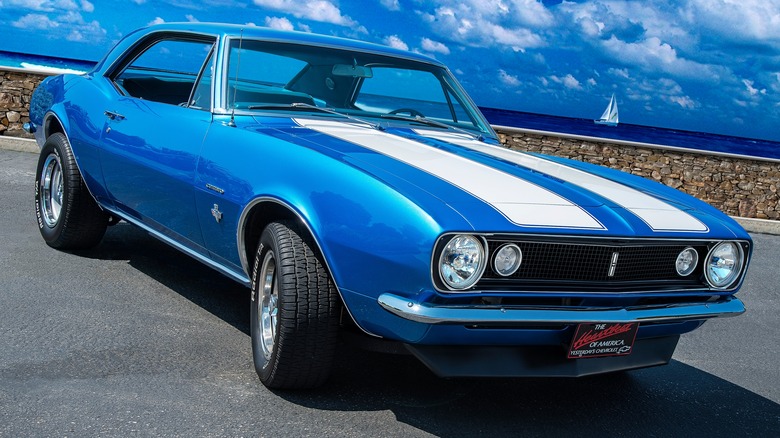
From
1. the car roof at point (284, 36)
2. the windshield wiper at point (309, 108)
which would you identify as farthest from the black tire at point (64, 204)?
the windshield wiper at point (309, 108)

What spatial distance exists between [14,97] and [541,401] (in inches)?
357

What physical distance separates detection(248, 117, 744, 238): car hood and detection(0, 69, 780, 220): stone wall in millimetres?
7678

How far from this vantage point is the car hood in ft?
10.1

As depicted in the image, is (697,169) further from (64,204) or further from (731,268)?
(64,204)

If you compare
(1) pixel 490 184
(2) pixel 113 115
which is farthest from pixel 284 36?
(1) pixel 490 184

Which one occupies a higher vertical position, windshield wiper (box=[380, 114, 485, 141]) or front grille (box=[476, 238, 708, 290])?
windshield wiper (box=[380, 114, 485, 141])

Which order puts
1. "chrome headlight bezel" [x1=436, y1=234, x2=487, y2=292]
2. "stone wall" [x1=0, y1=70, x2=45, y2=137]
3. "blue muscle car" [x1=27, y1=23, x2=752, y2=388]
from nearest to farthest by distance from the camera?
"chrome headlight bezel" [x1=436, y1=234, x2=487, y2=292]
"blue muscle car" [x1=27, y1=23, x2=752, y2=388]
"stone wall" [x1=0, y1=70, x2=45, y2=137]

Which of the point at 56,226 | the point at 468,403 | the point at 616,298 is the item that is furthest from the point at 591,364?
the point at 56,226

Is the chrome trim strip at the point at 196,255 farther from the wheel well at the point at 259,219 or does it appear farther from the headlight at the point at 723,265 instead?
the headlight at the point at 723,265

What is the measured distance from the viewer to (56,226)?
5406mm

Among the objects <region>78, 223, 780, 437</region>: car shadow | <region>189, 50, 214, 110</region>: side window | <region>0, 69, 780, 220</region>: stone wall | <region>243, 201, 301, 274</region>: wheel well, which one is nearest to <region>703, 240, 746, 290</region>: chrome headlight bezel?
<region>78, 223, 780, 437</region>: car shadow

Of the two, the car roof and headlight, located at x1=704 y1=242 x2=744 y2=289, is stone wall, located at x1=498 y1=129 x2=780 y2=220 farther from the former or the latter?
headlight, located at x1=704 y1=242 x2=744 y2=289

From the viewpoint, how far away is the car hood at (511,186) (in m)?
3.09

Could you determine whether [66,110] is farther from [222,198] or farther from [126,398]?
[126,398]
